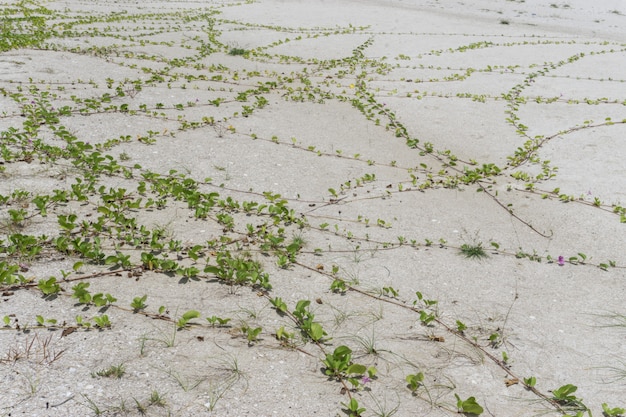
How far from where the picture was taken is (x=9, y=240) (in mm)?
4152

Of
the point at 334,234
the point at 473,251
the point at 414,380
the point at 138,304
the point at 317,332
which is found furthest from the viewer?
the point at 334,234

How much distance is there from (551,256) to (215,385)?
3.53 meters

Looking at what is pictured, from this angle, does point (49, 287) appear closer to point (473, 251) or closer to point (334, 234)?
point (334, 234)

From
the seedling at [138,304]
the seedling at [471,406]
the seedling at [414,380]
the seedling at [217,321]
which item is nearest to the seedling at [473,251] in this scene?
the seedling at [414,380]

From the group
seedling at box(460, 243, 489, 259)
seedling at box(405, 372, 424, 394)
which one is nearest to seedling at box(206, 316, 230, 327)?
seedling at box(405, 372, 424, 394)

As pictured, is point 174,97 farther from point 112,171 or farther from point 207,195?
point 207,195

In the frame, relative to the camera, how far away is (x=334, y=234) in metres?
5.00

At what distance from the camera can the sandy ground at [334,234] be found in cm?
302

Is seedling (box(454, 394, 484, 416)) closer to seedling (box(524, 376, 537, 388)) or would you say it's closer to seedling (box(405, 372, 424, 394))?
seedling (box(405, 372, 424, 394))

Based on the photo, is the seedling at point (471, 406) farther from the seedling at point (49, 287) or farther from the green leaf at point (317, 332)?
the seedling at point (49, 287)

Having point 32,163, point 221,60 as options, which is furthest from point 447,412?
point 221,60

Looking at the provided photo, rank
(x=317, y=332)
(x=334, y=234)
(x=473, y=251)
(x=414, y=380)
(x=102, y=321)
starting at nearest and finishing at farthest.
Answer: (x=414, y=380) < (x=102, y=321) < (x=317, y=332) < (x=473, y=251) < (x=334, y=234)

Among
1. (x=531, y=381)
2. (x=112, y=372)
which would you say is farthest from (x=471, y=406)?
(x=112, y=372)

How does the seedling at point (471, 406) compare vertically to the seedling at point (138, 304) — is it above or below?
below
